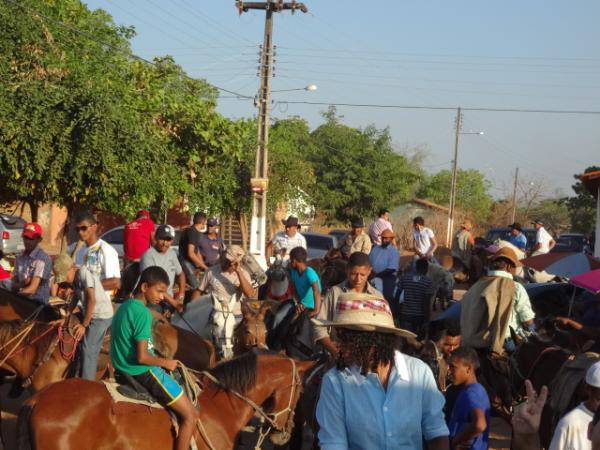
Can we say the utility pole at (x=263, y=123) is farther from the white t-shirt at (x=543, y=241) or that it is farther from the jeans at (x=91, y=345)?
the jeans at (x=91, y=345)

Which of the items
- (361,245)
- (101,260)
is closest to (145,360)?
(101,260)

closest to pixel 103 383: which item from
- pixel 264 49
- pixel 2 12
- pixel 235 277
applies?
Answer: pixel 235 277

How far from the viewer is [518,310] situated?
9.53 m

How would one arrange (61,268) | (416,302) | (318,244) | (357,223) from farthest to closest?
(318,244), (357,223), (416,302), (61,268)

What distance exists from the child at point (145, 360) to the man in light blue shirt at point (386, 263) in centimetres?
762

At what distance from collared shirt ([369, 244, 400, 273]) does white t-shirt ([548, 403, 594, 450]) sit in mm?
9390

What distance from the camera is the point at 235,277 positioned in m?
10.9

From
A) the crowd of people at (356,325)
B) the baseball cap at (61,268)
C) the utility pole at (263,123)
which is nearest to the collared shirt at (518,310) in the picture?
the crowd of people at (356,325)

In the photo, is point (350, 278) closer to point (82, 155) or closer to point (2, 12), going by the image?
point (82, 155)

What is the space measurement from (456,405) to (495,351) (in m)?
3.02

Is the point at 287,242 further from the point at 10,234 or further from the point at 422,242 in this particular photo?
the point at 10,234

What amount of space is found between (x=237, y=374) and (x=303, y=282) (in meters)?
3.00

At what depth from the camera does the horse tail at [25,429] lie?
6.53 meters

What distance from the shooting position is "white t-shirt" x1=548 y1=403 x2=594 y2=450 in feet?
16.2
